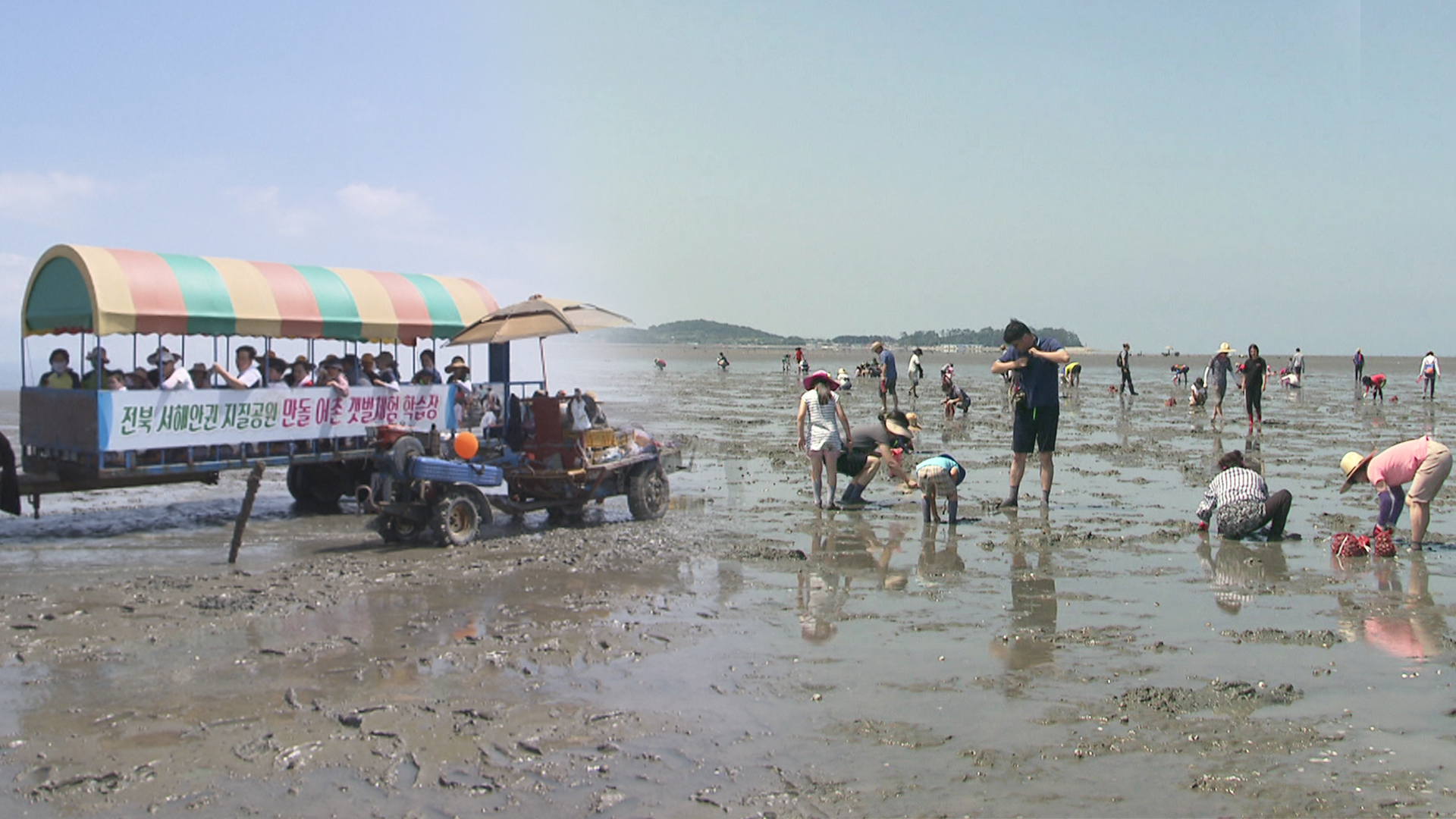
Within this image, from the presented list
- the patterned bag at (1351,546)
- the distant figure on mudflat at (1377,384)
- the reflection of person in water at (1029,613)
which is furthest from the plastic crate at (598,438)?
the distant figure on mudflat at (1377,384)

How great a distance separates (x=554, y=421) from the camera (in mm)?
12500

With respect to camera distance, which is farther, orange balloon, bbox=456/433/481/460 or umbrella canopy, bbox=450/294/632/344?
umbrella canopy, bbox=450/294/632/344

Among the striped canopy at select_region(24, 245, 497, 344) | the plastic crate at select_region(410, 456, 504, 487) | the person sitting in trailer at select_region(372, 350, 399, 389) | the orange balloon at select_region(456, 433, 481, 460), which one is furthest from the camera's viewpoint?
the person sitting in trailer at select_region(372, 350, 399, 389)

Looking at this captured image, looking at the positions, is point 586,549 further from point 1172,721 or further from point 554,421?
point 1172,721

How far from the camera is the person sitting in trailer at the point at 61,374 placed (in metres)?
12.9

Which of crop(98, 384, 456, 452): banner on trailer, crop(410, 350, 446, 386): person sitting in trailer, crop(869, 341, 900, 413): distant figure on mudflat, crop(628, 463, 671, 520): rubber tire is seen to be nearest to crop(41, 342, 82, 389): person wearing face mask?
crop(98, 384, 456, 452): banner on trailer

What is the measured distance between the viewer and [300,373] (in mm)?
13734

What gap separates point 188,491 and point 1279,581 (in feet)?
45.5

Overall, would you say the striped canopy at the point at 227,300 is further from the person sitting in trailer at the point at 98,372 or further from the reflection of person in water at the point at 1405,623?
the reflection of person in water at the point at 1405,623

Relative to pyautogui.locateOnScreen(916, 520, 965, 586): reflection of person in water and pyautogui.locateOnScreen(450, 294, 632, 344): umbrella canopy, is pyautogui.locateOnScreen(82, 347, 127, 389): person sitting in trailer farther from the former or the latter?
pyautogui.locateOnScreen(916, 520, 965, 586): reflection of person in water

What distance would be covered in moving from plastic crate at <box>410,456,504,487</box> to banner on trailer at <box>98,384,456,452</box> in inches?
119

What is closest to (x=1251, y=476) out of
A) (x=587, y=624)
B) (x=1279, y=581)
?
(x=1279, y=581)

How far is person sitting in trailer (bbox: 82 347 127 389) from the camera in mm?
11672

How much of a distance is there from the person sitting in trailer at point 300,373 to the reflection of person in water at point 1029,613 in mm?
8681
